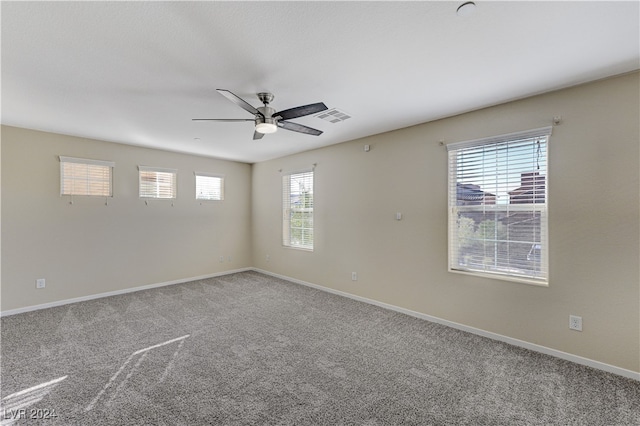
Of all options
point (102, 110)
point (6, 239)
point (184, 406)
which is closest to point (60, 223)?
point (6, 239)

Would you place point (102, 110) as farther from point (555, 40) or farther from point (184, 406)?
point (555, 40)

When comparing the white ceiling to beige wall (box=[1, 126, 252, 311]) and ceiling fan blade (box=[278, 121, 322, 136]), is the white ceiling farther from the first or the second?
beige wall (box=[1, 126, 252, 311])

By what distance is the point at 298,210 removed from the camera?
5520mm

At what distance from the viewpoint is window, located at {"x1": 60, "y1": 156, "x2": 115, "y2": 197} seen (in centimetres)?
421

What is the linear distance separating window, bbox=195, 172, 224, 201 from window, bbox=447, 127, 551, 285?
466 centimetres

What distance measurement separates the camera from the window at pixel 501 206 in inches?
112

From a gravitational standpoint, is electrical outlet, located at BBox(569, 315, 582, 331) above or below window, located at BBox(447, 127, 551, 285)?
below

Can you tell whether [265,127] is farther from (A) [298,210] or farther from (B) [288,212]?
(B) [288,212]

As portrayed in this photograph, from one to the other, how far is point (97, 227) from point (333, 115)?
418cm

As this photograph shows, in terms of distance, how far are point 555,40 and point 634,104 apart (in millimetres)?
1121

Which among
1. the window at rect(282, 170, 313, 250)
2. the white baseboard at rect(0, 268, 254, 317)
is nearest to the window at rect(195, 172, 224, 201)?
the window at rect(282, 170, 313, 250)

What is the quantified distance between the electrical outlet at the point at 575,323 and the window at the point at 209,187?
590 cm

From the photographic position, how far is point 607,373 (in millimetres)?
2434

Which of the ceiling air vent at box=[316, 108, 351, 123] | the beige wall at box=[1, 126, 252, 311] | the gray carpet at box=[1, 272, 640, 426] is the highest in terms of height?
the ceiling air vent at box=[316, 108, 351, 123]
